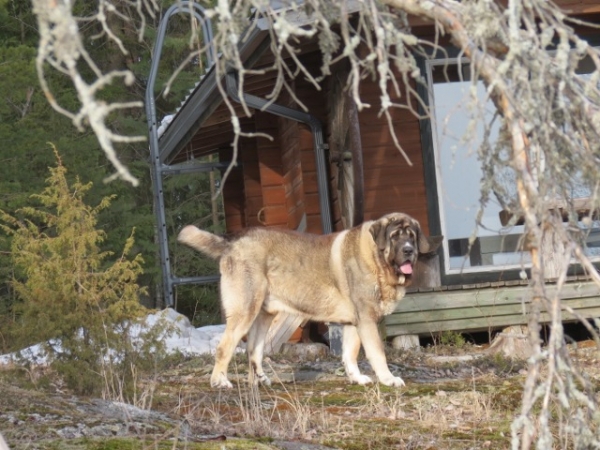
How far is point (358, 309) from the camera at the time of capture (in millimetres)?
9812

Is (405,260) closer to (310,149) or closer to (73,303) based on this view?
(73,303)

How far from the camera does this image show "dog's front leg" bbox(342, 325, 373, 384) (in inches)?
382

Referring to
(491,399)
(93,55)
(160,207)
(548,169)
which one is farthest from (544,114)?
(93,55)

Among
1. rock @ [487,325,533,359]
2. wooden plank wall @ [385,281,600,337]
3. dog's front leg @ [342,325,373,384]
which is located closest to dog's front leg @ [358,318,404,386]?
dog's front leg @ [342,325,373,384]

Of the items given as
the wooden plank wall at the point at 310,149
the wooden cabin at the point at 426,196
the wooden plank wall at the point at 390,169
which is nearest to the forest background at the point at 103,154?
the wooden plank wall at the point at 310,149

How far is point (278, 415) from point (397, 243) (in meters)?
2.80

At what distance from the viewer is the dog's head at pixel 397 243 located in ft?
31.6

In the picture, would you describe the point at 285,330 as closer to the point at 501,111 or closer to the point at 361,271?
the point at 361,271

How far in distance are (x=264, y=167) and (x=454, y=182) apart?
438 cm

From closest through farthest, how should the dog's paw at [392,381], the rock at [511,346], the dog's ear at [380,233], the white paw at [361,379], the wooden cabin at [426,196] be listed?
1. the dog's paw at [392,381]
2. the white paw at [361,379]
3. the dog's ear at [380,233]
4. the rock at [511,346]
5. the wooden cabin at [426,196]

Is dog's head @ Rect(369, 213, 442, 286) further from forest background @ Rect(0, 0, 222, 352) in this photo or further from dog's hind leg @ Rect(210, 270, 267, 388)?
forest background @ Rect(0, 0, 222, 352)

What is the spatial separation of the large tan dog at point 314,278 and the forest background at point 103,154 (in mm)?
13255

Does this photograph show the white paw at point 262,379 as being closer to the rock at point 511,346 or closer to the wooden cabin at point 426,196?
the wooden cabin at point 426,196

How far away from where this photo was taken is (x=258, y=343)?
9.99m
